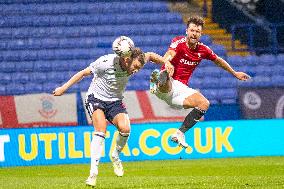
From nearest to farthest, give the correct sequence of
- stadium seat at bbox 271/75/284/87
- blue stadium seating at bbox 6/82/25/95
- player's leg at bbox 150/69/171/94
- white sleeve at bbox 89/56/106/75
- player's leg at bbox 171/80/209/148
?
white sleeve at bbox 89/56/106/75
player's leg at bbox 150/69/171/94
player's leg at bbox 171/80/209/148
blue stadium seating at bbox 6/82/25/95
stadium seat at bbox 271/75/284/87

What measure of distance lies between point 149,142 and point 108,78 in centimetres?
787

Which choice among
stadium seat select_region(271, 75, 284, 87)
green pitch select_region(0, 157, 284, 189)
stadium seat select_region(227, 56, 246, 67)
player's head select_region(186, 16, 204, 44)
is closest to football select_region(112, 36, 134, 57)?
player's head select_region(186, 16, 204, 44)

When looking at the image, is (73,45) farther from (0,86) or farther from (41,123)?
(41,123)

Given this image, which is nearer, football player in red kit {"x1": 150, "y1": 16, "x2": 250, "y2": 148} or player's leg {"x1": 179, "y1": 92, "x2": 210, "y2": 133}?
football player in red kit {"x1": 150, "y1": 16, "x2": 250, "y2": 148}

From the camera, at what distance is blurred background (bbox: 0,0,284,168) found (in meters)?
23.1

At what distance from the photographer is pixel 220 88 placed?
23.2m

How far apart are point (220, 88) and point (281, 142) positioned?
3.55 m

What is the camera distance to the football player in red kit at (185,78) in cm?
1266

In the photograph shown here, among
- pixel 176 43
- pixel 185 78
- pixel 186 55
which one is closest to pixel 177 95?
pixel 185 78

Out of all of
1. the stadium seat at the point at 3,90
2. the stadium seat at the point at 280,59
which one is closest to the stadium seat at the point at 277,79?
the stadium seat at the point at 280,59

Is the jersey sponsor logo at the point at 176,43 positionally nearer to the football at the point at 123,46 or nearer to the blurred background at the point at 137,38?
the football at the point at 123,46

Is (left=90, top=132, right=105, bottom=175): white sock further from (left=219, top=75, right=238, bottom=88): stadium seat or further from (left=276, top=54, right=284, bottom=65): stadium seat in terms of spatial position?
(left=276, top=54, right=284, bottom=65): stadium seat

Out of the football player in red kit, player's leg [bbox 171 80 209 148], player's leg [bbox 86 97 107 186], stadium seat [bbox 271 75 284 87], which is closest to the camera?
player's leg [bbox 86 97 107 186]

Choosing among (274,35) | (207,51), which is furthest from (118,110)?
(274,35)
